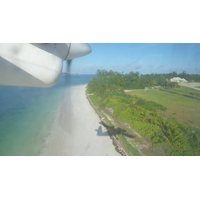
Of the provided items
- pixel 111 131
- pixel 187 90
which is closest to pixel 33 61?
pixel 111 131

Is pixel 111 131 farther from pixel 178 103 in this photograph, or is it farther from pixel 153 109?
pixel 178 103

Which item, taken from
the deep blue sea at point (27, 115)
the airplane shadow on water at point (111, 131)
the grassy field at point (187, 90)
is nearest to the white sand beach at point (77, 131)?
the airplane shadow on water at point (111, 131)

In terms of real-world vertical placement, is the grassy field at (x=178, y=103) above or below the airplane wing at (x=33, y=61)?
below

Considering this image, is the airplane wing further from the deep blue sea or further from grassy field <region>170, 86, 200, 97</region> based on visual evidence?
grassy field <region>170, 86, 200, 97</region>

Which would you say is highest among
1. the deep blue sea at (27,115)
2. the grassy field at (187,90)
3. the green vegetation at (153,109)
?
the grassy field at (187,90)

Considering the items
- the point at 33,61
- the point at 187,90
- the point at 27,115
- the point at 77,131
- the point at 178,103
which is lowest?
the point at 27,115

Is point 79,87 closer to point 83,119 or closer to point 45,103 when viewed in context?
point 83,119

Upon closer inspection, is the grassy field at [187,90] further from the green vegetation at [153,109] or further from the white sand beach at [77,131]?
the white sand beach at [77,131]
